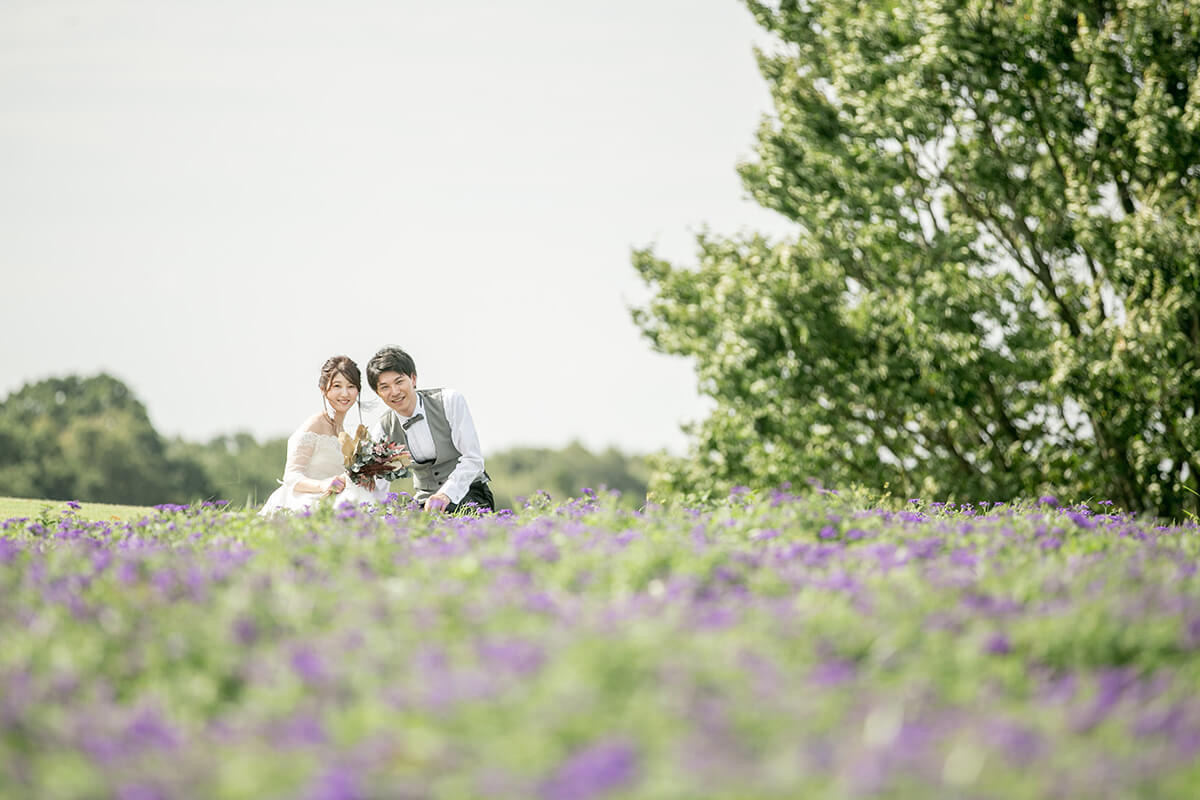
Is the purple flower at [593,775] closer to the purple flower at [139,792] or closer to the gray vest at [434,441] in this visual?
the purple flower at [139,792]

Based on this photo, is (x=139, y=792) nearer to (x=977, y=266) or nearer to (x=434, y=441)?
(x=434, y=441)

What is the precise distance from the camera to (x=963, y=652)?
4.05m

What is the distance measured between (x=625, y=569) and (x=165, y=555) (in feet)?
9.01

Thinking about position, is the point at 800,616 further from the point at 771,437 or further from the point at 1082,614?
the point at 771,437

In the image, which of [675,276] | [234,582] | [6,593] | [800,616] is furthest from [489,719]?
[675,276]

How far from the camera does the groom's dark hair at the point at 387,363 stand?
32.2ft

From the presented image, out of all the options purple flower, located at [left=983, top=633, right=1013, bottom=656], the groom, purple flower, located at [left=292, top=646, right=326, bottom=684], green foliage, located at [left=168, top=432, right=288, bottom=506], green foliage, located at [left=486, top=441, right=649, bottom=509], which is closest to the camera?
purple flower, located at [left=292, top=646, right=326, bottom=684]

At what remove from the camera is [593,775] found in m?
2.96

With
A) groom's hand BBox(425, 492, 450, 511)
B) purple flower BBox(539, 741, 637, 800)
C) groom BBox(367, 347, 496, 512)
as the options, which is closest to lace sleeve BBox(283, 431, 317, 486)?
groom BBox(367, 347, 496, 512)

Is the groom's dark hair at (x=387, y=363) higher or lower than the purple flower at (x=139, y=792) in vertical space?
higher

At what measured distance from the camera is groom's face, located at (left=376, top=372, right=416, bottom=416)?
9.84 m

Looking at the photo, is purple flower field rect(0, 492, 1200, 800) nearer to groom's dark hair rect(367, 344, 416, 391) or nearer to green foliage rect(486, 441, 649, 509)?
groom's dark hair rect(367, 344, 416, 391)

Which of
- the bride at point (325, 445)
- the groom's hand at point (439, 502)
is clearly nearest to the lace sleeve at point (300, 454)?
the bride at point (325, 445)

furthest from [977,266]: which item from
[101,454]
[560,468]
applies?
[560,468]
